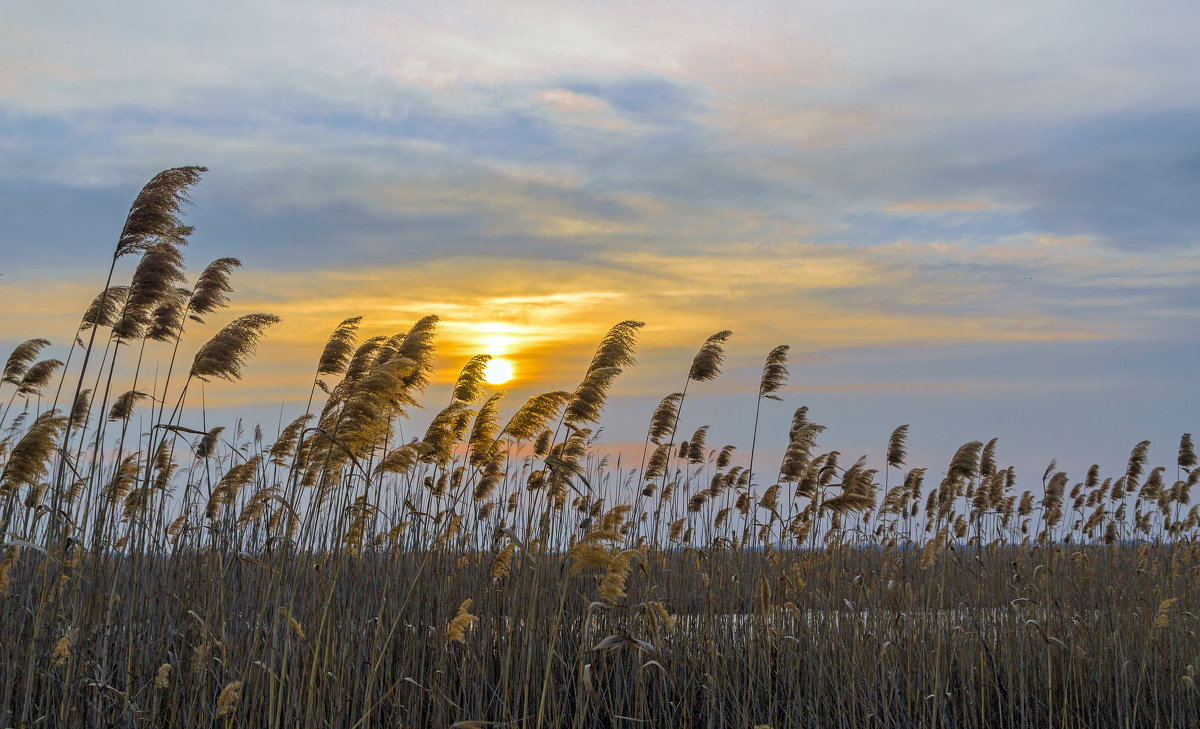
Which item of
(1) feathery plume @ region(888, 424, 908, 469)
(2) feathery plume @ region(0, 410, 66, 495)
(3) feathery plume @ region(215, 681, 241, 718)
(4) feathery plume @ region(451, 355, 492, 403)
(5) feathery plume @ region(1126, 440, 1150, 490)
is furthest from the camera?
(5) feathery plume @ region(1126, 440, 1150, 490)

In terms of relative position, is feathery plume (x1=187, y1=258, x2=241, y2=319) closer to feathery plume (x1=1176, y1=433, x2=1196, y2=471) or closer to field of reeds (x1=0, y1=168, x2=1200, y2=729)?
A: field of reeds (x1=0, y1=168, x2=1200, y2=729)

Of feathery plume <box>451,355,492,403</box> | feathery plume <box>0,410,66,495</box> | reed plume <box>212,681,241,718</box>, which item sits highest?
feathery plume <box>451,355,492,403</box>

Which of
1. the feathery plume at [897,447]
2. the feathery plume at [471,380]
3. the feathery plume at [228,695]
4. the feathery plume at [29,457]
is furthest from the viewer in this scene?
the feathery plume at [897,447]

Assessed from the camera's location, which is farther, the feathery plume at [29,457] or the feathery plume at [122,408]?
the feathery plume at [122,408]

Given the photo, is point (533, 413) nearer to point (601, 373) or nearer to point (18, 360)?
point (601, 373)

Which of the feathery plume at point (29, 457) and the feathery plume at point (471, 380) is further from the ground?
the feathery plume at point (471, 380)

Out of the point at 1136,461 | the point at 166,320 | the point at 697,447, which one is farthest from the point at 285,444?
the point at 1136,461

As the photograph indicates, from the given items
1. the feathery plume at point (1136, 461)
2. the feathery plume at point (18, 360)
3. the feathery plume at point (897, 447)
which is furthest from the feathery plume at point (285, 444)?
the feathery plume at point (1136, 461)

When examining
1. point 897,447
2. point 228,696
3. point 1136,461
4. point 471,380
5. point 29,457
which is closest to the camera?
point 228,696

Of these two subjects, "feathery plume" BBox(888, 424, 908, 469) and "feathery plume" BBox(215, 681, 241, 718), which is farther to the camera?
"feathery plume" BBox(888, 424, 908, 469)

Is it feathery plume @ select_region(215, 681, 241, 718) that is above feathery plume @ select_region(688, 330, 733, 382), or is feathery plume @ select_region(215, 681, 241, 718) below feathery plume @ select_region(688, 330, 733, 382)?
below

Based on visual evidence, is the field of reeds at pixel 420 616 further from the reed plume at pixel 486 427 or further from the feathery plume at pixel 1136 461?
the feathery plume at pixel 1136 461

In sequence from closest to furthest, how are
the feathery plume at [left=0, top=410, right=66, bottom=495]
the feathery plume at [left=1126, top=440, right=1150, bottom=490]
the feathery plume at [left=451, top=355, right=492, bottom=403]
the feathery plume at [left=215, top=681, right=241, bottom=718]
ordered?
the feathery plume at [left=215, top=681, right=241, bottom=718], the feathery plume at [left=0, top=410, right=66, bottom=495], the feathery plume at [left=451, top=355, right=492, bottom=403], the feathery plume at [left=1126, top=440, right=1150, bottom=490]

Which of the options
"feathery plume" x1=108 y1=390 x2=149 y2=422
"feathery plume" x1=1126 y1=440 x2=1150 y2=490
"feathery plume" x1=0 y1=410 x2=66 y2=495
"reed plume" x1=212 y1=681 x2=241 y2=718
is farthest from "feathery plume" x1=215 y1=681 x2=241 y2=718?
"feathery plume" x1=1126 y1=440 x2=1150 y2=490
